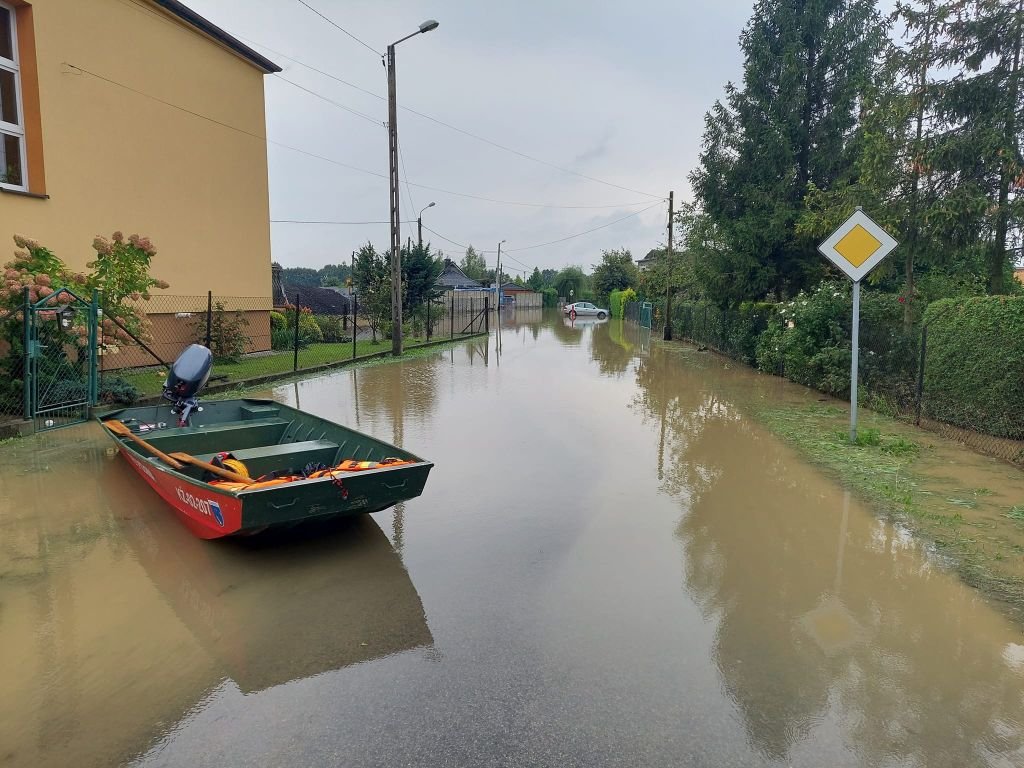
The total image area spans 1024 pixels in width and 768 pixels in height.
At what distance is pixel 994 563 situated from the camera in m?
4.67

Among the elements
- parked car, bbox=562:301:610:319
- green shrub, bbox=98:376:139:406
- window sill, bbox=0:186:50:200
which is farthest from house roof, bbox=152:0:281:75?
parked car, bbox=562:301:610:319

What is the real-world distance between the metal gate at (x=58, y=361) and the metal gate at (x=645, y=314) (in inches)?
1309

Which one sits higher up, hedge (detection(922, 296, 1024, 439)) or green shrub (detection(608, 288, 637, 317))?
green shrub (detection(608, 288, 637, 317))

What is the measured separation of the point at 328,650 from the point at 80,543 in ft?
9.17

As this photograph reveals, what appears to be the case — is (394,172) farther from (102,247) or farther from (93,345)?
(93,345)

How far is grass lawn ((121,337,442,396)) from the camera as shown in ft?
42.8

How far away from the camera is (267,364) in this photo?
16.8 meters

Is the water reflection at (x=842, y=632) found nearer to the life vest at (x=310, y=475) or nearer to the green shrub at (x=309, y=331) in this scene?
the life vest at (x=310, y=475)

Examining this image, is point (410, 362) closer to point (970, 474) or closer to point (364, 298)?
Result: point (364, 298)

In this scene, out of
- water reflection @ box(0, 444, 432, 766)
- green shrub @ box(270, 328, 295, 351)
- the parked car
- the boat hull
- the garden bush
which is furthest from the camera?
the parked car

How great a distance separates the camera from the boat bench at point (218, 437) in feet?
20.7

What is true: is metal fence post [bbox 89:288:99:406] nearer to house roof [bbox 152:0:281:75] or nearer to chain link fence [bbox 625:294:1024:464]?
house roof [bbox 152:0:281:75]

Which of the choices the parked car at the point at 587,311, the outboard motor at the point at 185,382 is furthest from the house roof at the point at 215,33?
the parked car at the point at 587,311

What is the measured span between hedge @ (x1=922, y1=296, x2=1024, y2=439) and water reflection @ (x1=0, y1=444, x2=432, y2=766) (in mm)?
7416
